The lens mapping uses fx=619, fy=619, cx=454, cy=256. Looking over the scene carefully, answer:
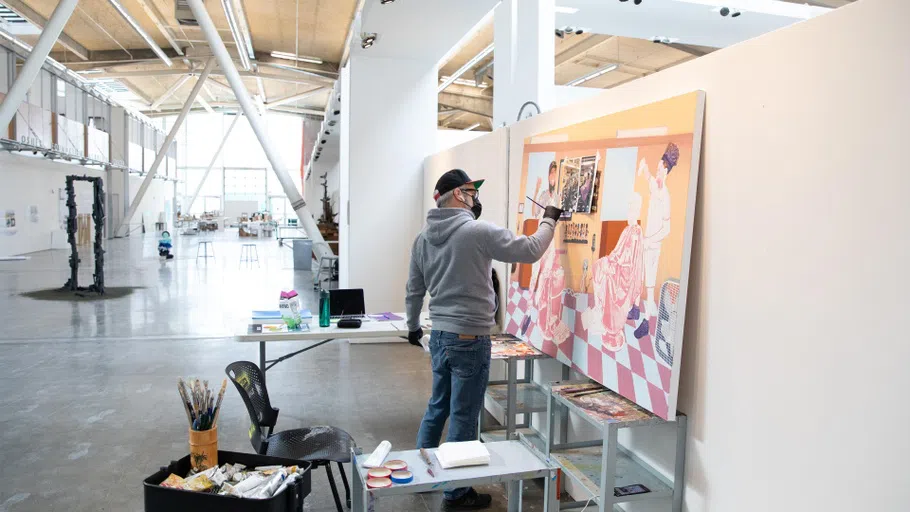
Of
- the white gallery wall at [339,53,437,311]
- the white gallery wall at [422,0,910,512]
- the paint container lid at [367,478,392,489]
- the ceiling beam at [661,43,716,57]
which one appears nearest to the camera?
the white gallery wall at [422,0,910,512]

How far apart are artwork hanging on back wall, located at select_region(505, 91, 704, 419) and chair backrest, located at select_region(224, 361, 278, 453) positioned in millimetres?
1551

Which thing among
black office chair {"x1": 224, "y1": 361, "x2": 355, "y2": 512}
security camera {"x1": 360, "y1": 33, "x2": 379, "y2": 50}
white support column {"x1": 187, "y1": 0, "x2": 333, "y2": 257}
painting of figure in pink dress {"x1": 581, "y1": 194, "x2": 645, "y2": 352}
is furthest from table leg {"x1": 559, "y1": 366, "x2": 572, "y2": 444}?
white support column {"x1": 187, "y1": 0, "x2": 333, "y2": 257}

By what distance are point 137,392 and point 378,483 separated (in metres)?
4.15

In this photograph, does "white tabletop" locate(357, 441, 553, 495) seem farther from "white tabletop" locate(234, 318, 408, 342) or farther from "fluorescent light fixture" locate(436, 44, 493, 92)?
"fluorescent light fixture" locate(436, 44, 493, 92)

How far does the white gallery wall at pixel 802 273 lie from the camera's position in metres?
1.61

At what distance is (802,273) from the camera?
1.87 meters

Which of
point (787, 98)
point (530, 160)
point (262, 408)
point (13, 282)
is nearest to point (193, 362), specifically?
point (262, 408)

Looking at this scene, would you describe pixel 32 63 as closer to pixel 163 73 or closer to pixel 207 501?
pixel 207 501

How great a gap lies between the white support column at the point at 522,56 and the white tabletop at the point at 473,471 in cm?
364

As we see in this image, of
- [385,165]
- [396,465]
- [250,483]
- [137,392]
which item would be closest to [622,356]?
[396,465]

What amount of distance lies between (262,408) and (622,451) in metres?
1.74

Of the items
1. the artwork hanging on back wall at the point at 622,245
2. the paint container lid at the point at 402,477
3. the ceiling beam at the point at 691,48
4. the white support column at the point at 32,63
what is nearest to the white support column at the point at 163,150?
the white support column at the point at 32,63

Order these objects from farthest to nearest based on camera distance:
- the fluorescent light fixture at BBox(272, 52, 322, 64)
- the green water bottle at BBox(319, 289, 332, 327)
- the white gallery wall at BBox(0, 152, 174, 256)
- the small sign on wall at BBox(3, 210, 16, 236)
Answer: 1. the fluorescent light fixture at BBox(272, 52, 322, 64)
2. the white gallery wall at BBox(0, 152, 174, 256)
3. the small sign on wall at BBox(3, 210, 16, 236)
4. the green water bottle at BBox(319, 289, 332, 327)

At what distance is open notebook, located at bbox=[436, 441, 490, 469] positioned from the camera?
6.99 feet
